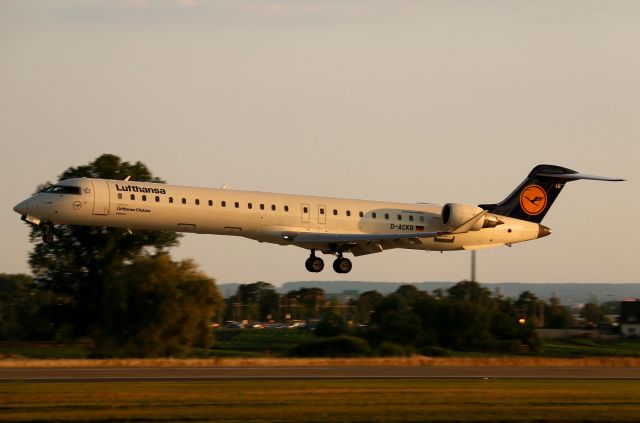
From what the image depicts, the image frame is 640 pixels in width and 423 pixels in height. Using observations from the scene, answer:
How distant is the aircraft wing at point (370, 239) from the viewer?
3916 cm

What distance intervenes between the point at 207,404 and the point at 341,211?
712 inches

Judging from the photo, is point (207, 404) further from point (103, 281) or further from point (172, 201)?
point (103, 281)

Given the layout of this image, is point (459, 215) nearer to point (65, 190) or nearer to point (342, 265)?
point (342, 265)

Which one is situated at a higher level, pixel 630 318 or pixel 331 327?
pixel 630 318

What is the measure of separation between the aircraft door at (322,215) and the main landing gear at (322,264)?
219 cm

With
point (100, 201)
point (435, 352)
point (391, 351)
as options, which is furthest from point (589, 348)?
point (100, 201)

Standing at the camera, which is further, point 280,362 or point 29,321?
point 29,321

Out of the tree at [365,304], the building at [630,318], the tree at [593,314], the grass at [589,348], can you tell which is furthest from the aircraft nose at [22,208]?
the tree at [593,314]

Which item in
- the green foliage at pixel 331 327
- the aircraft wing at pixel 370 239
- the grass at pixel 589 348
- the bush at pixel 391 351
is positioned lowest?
the bush at pixel 391 351

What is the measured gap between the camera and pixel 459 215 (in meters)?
41.7

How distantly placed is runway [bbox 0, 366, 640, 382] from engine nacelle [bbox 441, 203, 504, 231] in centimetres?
636

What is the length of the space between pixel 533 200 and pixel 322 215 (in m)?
11.4

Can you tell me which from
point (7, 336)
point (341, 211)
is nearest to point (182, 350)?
point (341, 211)

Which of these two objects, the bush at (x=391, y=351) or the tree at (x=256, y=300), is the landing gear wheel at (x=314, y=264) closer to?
the bush at (x=391, y=351)
